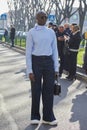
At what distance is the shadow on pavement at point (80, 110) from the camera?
824 cm

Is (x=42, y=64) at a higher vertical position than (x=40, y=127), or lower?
higher

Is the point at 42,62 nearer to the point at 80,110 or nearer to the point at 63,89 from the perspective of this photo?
the point at 80,110

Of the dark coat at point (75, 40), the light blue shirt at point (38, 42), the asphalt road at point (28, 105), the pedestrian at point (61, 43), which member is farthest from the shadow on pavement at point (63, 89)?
the light blue shirt at point (38, 42)

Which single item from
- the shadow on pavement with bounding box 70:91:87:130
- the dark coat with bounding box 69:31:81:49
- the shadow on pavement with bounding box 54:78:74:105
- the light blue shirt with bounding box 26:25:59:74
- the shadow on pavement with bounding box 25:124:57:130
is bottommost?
the shadow on pavement with bounding box 54:78:74:105

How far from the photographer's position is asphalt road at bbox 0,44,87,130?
796cm

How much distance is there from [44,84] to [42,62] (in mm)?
407

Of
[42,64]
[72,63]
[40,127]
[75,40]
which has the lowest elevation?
[72,63]

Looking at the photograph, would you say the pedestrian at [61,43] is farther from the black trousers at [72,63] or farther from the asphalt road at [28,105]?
the black trousers at [72,63]

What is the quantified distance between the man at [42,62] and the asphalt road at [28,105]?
338 mm

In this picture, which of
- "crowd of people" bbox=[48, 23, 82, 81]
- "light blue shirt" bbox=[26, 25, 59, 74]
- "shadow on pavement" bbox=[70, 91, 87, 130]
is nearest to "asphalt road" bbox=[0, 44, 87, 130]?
"shadow on pavement" bbox=[70, 91, 87, 130]

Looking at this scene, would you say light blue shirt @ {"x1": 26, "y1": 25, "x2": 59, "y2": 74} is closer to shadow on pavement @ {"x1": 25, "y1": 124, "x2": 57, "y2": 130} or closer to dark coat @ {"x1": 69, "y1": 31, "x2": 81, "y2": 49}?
shadow on pavement @ {"x1": 25, "y1": 124, "x2": 57, "y2": 130}

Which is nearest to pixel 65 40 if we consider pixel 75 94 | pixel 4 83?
pixel 4 83

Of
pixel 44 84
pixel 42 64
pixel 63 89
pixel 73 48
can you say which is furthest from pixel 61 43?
pixel 42 64

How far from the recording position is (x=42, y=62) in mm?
7641
